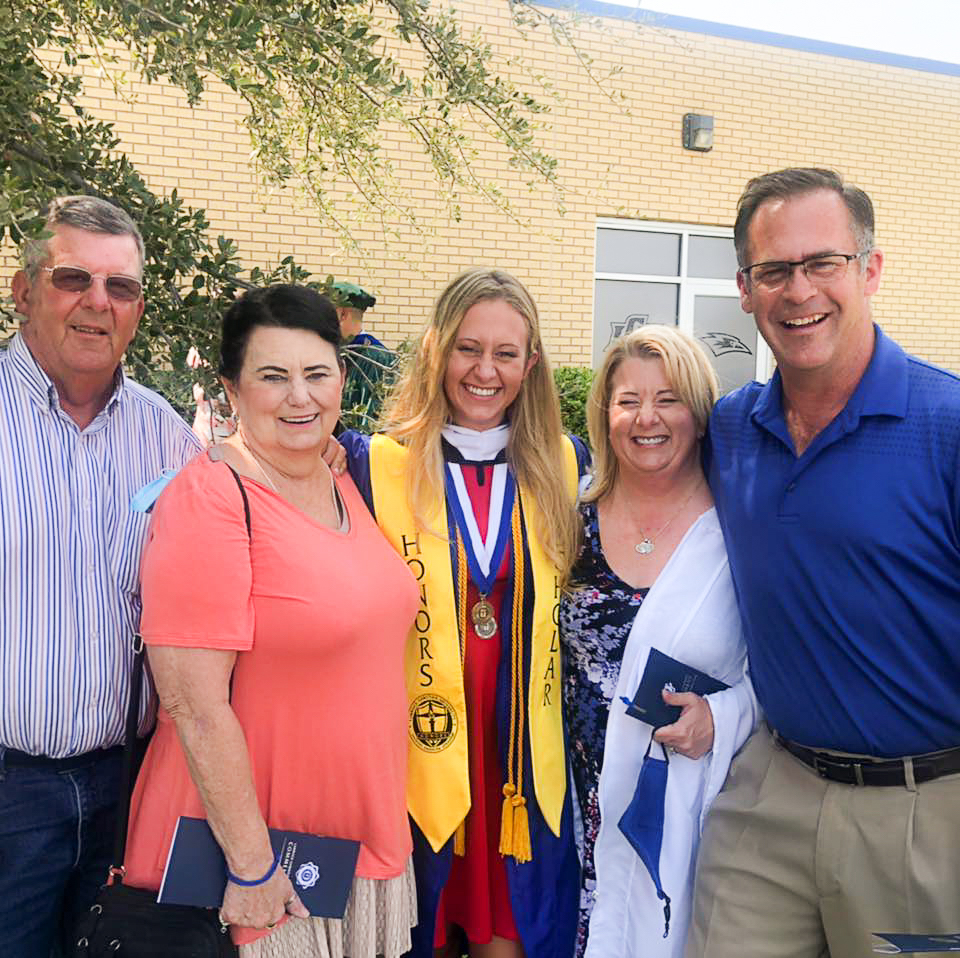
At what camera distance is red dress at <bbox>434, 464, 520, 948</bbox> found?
8.70ft

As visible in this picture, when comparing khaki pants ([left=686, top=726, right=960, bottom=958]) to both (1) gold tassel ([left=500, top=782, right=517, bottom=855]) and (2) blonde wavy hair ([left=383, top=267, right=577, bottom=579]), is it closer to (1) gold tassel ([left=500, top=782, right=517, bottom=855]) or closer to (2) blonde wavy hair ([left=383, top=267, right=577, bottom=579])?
(1) gold tassel ([left=500, top=782, right=517, bottom=855])

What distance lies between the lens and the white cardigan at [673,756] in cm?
253

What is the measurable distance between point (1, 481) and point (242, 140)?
6.03 m

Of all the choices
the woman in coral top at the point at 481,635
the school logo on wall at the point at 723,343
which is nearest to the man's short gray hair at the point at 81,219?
the woman in coral top at the point at 481,635

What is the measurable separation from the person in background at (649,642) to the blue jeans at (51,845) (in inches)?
51.5

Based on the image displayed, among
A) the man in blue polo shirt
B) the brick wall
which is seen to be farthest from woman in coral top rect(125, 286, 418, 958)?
the brick wall

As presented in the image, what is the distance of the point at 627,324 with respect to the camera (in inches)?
383

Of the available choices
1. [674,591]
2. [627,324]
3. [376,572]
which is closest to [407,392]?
[376,572]

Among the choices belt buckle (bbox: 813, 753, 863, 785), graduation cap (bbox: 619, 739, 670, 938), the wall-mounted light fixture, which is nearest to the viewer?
belt buckle (bbox: 813, 753, 863, 785)

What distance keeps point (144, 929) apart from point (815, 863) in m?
1.57

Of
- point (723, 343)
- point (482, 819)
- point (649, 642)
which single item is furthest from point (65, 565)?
point (723, 343)

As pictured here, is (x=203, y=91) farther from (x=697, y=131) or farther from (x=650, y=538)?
(x=697, y=131)

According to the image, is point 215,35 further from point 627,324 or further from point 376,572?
point 627,324

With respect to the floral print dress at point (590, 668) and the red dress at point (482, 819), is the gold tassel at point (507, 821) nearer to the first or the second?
the red dress at point (482, 819)
